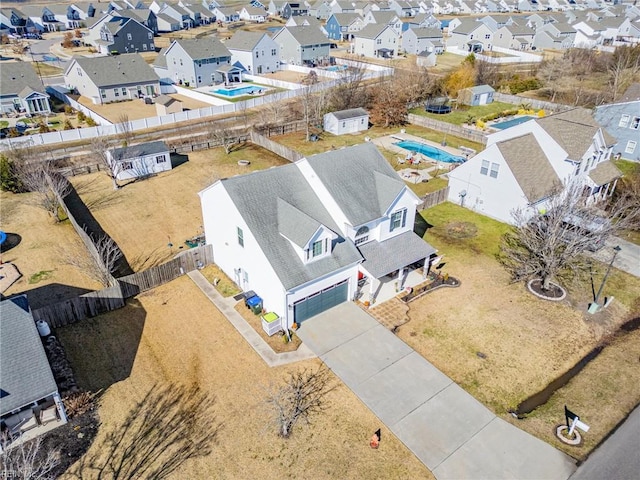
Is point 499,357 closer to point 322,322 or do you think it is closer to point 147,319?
point 322,322

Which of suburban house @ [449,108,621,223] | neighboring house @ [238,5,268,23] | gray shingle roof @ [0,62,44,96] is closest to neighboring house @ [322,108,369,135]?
suburban house @ [449,108,621,223]

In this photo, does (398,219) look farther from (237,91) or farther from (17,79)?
(17,79)

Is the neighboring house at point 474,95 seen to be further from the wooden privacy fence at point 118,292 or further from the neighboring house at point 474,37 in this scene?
the wooden privacy fence at point 118,292

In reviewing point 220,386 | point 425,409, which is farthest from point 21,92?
point 425,409

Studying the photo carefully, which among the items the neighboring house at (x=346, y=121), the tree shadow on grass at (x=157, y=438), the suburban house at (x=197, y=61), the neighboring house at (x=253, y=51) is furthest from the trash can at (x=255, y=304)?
the neighboring house at (x=253, y=51)

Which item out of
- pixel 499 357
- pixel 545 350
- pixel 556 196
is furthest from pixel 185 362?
pixel 556 196

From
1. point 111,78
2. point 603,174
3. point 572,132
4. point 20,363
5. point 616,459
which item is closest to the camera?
point 616,459

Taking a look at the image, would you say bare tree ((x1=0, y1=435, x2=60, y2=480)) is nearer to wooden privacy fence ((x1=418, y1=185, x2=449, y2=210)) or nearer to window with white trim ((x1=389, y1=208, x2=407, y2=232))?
window with white trim ((x1=389, y1=208, x2=407, y2=232))
